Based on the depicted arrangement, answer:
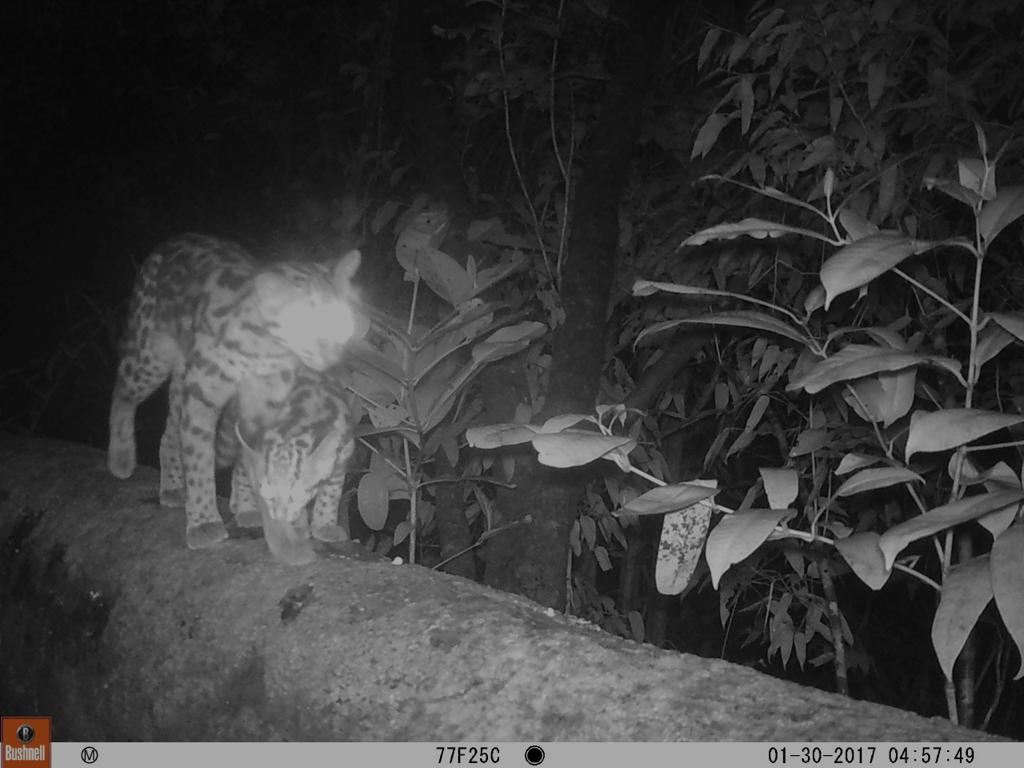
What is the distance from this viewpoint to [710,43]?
1.84 m

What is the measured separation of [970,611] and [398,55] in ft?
6.97

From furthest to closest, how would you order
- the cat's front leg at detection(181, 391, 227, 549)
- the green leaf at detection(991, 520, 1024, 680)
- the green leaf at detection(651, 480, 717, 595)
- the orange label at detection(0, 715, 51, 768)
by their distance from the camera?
the cat's front leg at detection(181, 391, 227, 549) < the green leaf at detection(651, 480, 717, 595) < the orange label at detection(0, 715, 51, 768) < the green leaf at detection(991, 520, 1024, 680)

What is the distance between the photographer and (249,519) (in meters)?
2.10

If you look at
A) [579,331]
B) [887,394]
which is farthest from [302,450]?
→ [887,394]

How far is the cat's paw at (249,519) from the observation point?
80.4 inches

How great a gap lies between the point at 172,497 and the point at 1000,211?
1789 millimetres

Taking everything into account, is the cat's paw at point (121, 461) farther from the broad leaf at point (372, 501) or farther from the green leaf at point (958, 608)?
the green leaf at point (958, 608)

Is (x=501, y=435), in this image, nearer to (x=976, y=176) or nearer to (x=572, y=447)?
(x=572, y=447)

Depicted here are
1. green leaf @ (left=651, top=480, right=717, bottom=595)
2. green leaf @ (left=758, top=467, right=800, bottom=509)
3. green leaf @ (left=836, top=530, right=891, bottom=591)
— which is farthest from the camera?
green leaf @ (left=651, top=480, right=717, bottom=595)

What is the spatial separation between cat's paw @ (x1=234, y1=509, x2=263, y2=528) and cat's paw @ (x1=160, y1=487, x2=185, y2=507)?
14 centimetres

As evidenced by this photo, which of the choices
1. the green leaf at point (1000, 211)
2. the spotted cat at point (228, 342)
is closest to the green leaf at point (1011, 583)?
the green leaf at point (1000, 211)

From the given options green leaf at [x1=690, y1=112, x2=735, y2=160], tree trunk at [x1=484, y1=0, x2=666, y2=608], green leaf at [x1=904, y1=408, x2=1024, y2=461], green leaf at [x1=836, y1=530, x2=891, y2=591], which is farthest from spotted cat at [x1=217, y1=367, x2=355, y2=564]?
green leaf at [x1=904, y1=408, x2=1024, y2=461]

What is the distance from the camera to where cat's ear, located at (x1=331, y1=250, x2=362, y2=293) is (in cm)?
201

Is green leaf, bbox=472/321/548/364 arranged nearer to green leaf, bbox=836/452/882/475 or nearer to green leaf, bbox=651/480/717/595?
green leaf, bbox=651/480/717/595
